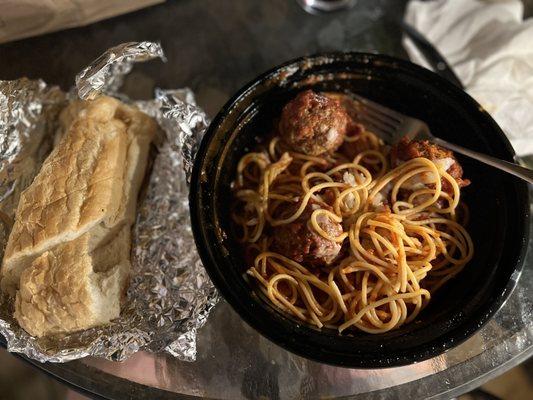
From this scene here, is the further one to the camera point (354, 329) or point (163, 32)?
point (163, 32)

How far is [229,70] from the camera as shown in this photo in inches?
90.7

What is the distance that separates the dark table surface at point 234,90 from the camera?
179 centimetres

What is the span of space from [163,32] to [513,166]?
1559mm

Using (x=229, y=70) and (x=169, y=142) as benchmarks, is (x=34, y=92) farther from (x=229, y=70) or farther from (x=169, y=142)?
(x=229, y=70)

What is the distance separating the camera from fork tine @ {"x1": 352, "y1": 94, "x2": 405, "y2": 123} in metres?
1.86

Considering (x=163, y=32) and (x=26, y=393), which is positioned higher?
(x=163, y=32)

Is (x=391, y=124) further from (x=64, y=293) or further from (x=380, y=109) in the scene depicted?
(x=64, y=293)

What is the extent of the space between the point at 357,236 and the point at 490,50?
3.65ft

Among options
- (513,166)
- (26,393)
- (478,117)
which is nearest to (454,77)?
(478,117)

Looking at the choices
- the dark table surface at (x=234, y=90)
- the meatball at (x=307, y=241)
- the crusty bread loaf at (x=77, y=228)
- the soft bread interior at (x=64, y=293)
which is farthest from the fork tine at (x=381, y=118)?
the soft bread interior at (x=64, y=293)

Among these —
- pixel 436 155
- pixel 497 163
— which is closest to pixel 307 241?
pixel 436 155

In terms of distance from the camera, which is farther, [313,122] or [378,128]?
[378,128]

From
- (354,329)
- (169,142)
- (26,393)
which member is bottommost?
(26,393)

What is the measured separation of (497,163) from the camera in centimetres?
161
